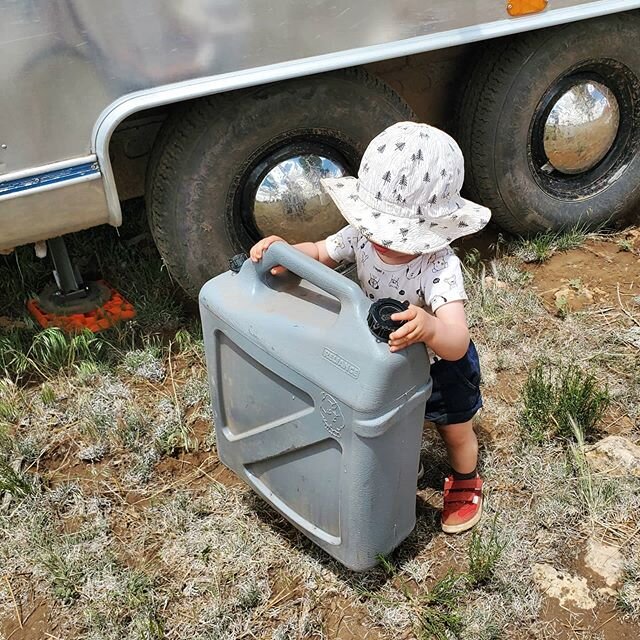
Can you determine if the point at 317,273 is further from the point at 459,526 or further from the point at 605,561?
the point at 605,561

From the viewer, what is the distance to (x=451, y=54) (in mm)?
3127

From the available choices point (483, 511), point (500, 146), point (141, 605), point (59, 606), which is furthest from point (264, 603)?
point (500, 146)

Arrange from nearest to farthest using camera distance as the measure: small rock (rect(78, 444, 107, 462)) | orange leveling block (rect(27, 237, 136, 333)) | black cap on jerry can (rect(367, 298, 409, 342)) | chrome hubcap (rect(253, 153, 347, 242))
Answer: black cap on jerry can (rect(367, 298, 409, 342))
small rock (rect(78, 444, 107, 462))
chrome hubcap (rect(253, 153, 347, 242))
orange leveling block (rect(27, 237, 136, 333))

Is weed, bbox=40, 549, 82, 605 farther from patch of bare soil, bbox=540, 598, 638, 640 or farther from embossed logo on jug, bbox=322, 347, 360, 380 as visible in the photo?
patch of bare soil, bbox=540, 598, 638, 640

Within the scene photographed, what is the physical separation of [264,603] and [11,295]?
1.82 metres

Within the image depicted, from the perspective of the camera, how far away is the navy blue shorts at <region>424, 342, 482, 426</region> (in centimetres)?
202

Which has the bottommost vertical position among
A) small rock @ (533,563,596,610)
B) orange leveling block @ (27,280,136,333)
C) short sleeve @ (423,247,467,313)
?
small rock @ (533,563,596,610)

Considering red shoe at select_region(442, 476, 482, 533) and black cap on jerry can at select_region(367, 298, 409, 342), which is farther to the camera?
red shoe at select_region(442, 476, 482, 533)

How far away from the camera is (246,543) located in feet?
7.04

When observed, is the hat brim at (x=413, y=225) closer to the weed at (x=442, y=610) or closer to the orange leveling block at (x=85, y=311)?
the weed at (x=442, y=610)

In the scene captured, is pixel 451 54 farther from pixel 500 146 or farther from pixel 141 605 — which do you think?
pixel 141 605

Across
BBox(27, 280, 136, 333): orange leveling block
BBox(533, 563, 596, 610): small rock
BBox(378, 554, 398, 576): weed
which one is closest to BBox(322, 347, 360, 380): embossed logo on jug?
BBox(378, 554, 398, 576): weed

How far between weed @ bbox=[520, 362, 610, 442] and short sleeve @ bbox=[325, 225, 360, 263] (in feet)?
2.52

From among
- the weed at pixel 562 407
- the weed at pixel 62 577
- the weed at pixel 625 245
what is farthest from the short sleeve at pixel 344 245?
the weed at pixel 625 245
